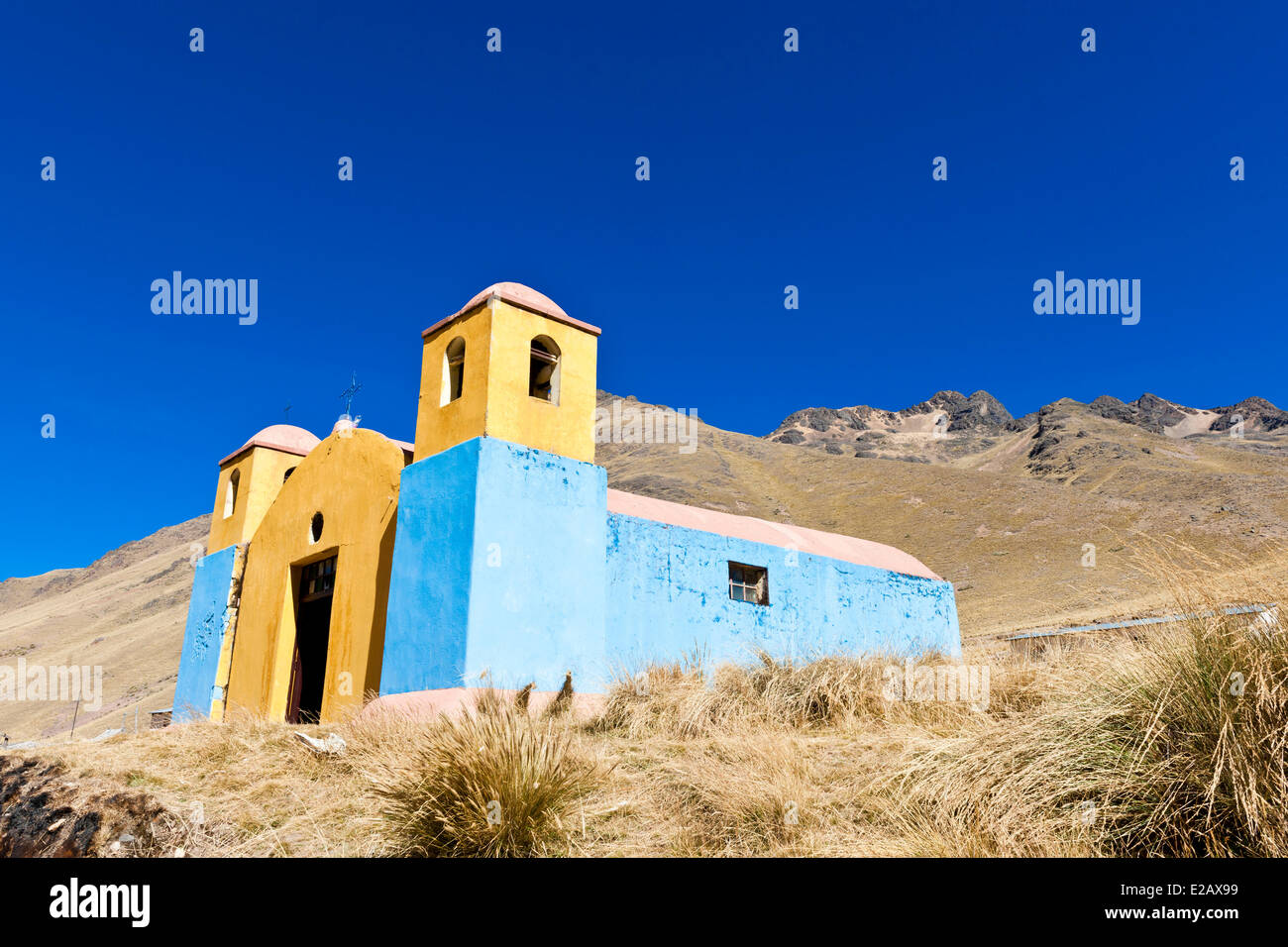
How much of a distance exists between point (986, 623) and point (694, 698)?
23.6 m

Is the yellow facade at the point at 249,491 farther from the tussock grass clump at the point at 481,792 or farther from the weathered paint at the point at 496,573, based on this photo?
the tussock grass clump at the point at 481,792

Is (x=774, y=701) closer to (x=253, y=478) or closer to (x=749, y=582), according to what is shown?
(x=749, y=582)

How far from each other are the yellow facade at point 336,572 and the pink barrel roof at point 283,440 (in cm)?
190

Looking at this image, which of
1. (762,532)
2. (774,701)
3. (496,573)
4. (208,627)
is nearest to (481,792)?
(774,701)

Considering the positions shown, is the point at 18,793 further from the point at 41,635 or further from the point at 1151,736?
the point at 41,635

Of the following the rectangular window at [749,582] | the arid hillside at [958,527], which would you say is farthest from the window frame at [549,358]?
the arid hillside at [958,527]

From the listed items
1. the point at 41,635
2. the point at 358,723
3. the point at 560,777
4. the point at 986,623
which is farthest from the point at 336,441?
the point at 41,635

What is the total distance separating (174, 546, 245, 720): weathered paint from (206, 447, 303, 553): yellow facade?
1.29 ft

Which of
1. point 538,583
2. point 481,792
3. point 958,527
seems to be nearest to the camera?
point 481,792

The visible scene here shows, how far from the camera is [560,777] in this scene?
17.7 ft

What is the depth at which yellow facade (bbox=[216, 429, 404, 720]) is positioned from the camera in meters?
12.8

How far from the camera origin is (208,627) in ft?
56.1

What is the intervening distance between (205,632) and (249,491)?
114 inches

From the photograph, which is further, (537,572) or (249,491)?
(249,491)
